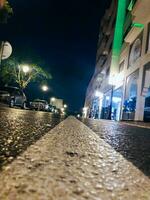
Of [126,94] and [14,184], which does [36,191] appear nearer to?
[14,184]

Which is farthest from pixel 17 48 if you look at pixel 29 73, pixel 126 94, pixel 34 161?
pixel 34 161

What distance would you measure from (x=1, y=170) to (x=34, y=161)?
8.0 inches

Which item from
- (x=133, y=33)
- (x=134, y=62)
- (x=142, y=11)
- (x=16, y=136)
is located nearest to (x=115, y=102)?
(x=134, y=62)

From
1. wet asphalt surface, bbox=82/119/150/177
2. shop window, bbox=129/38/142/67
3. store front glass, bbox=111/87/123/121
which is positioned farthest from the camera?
store front glass, bbox=111/87/123/121

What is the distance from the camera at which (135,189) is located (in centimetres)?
84

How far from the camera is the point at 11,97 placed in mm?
21141

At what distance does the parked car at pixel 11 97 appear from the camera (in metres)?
20.7

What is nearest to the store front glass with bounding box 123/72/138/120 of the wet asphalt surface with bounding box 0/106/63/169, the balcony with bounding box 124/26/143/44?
the balcony with bounding box 124/26/143/44

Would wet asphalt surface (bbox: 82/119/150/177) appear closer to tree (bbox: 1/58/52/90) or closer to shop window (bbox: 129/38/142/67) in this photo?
shop window (bbox: 129/38/142/67)

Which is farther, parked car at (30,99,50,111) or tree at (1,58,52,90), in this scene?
tree at (1,58,52,90)

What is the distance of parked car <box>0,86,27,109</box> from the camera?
2072 centimetres

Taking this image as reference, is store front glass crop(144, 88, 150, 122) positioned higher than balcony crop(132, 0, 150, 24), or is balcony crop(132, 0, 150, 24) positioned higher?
balcony crop(132, 0, 150, 24)

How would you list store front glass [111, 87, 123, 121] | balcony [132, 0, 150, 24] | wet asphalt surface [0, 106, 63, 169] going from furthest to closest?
store front glass [111, 87, 123, 121]
balcony [132, 0, 150, 24]
wet asphalt surface [0, 106, 63, 169]

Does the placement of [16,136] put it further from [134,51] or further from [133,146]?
[134,51]
